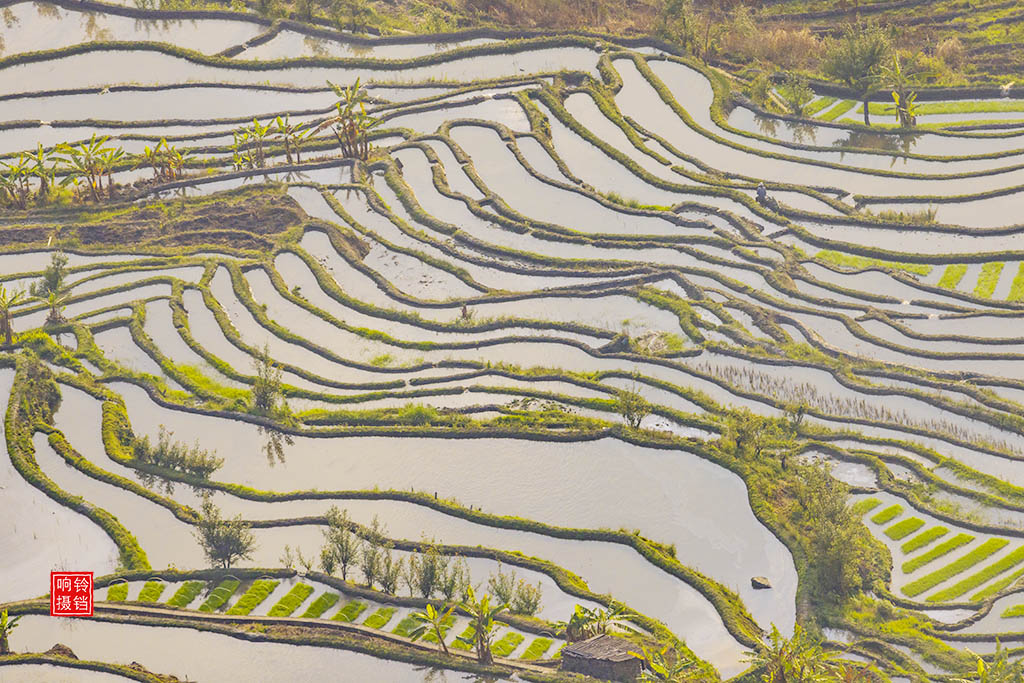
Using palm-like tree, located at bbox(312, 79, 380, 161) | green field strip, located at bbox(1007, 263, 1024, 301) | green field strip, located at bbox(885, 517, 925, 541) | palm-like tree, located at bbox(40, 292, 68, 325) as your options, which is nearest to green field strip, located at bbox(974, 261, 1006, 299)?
green field strip, located at bbox(1007, 263, 1024, 301)

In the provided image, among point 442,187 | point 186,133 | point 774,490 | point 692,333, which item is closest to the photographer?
point 774,490

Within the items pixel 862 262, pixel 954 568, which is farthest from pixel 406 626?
pixel 862 262

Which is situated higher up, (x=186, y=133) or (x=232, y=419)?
(x=186, y=133)

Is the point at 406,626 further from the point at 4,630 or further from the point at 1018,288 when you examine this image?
the point at 1018,288

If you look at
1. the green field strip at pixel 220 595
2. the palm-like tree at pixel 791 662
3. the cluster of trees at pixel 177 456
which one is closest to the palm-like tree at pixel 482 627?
the palm-like tree at pixel 791 662

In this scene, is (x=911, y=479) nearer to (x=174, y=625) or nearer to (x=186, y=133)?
(x=174, y=625)

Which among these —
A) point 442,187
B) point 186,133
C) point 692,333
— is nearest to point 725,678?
point 692,333

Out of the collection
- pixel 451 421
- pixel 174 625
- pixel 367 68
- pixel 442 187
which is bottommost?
pixel 174 625
